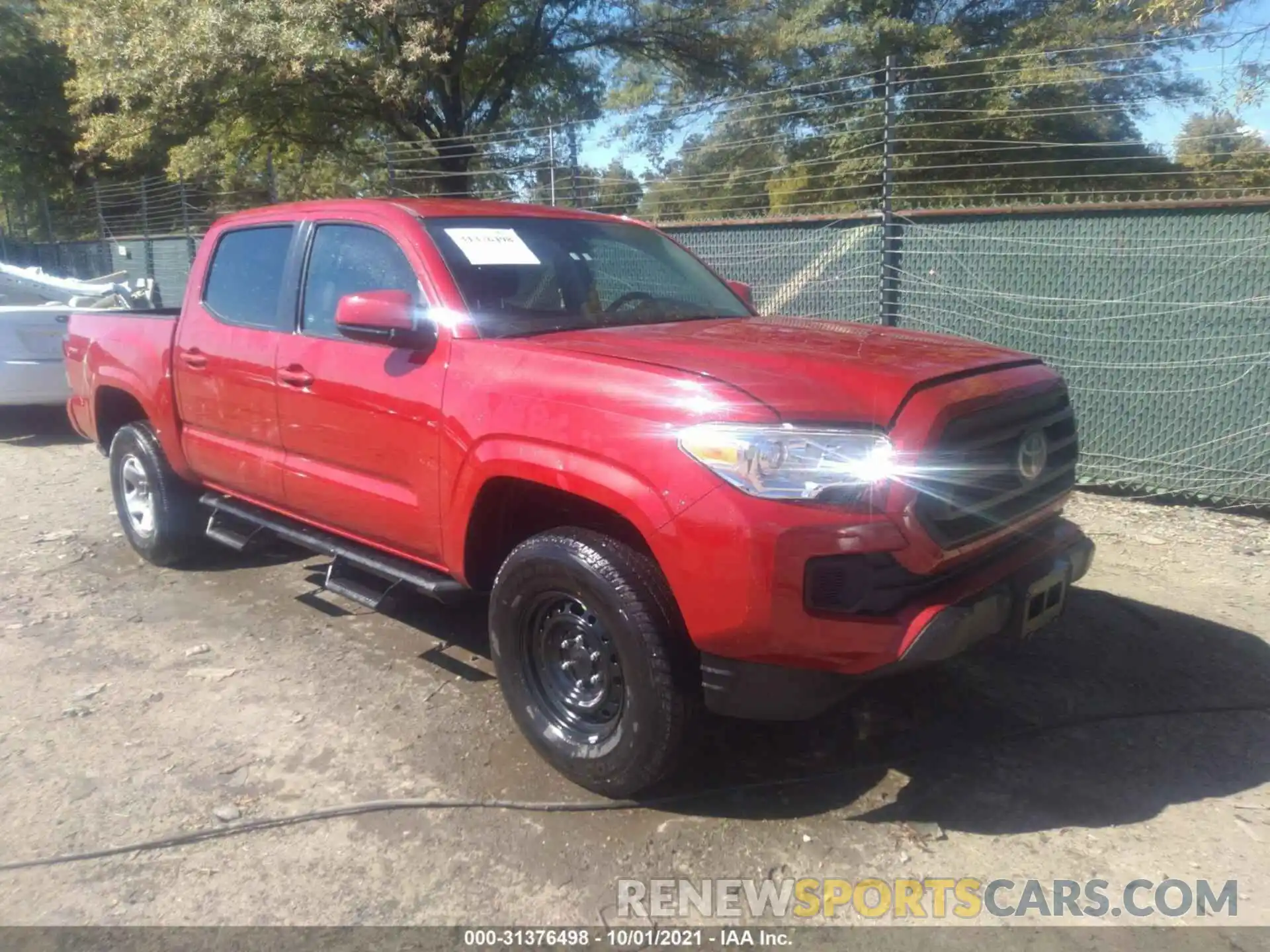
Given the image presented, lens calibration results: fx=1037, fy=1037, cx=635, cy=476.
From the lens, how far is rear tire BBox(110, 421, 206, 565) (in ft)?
18.1

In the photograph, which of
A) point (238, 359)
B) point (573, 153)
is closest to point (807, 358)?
point (238, 359)

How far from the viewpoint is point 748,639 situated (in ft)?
9.33

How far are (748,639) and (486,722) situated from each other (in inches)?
56.9

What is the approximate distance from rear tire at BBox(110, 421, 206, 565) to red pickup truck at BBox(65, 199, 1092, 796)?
72cm

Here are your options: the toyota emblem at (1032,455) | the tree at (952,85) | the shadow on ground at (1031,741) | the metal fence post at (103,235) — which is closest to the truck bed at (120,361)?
the shadow on ground at (1031,741)

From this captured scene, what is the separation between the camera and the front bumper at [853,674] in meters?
2.85

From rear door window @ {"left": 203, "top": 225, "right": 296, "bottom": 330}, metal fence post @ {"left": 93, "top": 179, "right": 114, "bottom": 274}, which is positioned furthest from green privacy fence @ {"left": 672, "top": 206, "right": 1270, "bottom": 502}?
metal fence post @ {"left": 93, "top": 179, "right": 114, "bottom": 274}

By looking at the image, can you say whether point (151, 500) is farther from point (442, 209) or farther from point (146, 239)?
point (146, 239)

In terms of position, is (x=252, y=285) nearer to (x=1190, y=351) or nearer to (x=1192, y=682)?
(x=1192, y=682)

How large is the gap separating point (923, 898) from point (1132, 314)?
4.58 meters

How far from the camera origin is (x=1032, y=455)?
3414 mm

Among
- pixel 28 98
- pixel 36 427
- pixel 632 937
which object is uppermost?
pixel 28 98

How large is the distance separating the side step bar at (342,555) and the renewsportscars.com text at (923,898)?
1.35 meters

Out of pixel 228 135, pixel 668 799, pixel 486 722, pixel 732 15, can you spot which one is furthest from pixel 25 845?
pixel 732 15
